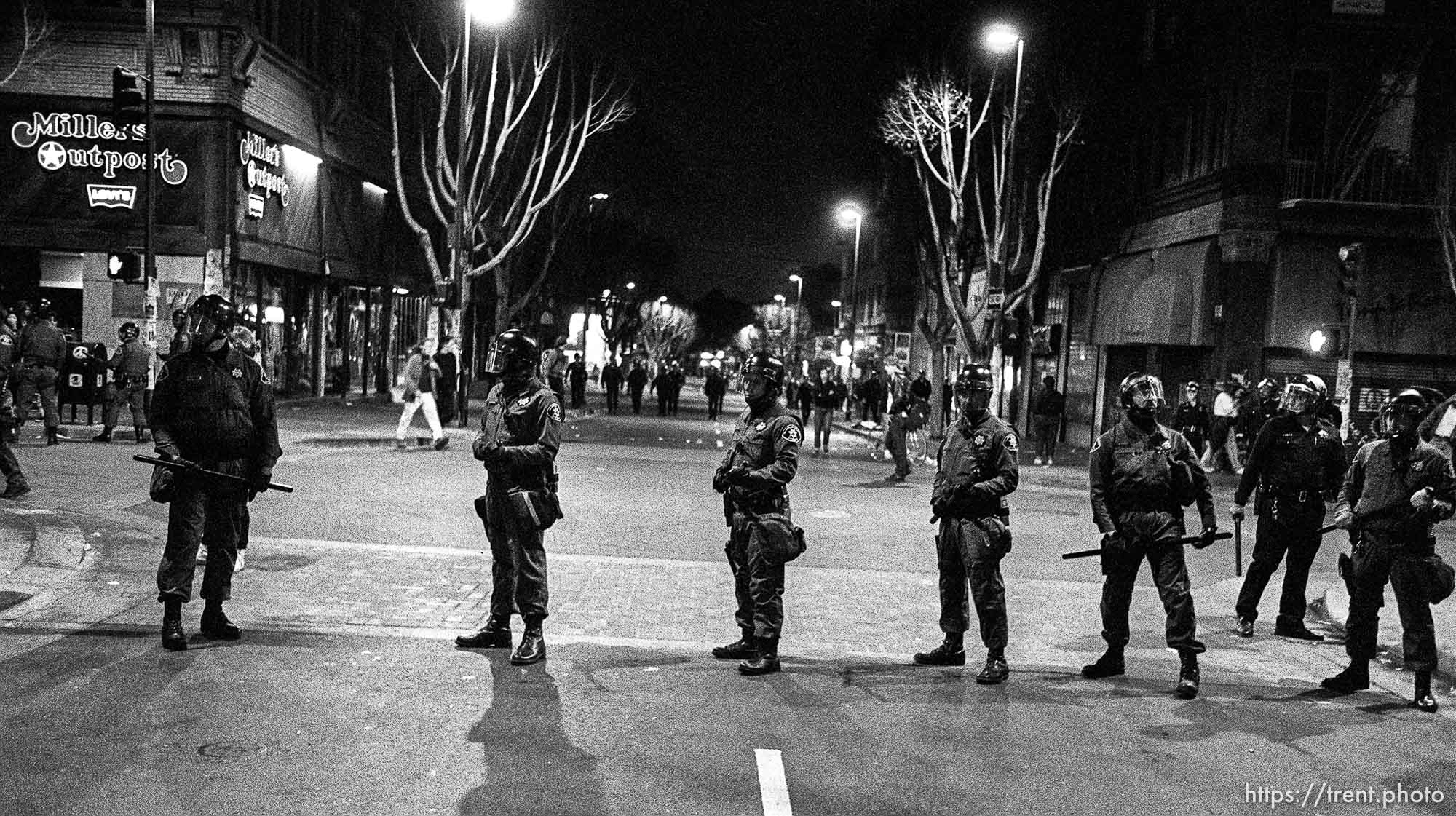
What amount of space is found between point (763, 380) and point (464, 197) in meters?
20.0

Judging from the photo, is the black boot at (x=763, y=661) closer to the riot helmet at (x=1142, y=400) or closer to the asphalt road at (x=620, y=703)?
the asphalt road at (x=620, y=703)

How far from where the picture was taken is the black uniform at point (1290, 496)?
8.34 meters

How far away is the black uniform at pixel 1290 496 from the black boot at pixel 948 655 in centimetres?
269

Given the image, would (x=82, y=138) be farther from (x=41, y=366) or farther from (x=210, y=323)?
(x=210, y=323)

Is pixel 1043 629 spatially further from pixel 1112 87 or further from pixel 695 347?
pixel 695 347

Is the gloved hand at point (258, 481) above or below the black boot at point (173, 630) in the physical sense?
above

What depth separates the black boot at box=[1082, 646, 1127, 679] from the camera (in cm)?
694

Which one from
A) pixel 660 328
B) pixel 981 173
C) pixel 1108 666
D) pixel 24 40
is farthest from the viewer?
pixel 660 328

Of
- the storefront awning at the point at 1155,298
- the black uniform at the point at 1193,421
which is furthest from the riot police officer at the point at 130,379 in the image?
the storefront awning at the point at 1155,298

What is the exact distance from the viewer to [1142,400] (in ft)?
22.3

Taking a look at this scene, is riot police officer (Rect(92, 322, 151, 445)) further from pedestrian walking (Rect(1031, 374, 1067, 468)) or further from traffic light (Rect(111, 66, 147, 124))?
pedestrian walking (Rect(1031, 374, 1067, 468))

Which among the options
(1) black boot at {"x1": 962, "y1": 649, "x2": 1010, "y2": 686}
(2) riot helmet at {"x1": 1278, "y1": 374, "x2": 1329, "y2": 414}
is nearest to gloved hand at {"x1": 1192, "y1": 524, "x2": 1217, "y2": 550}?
(1) black boot at {"x1": 962, "y1": 649, "x2": 1010, "y2": 686}

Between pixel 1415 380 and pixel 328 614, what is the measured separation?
21.4 meters

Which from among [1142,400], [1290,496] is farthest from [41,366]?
[1290,496]
